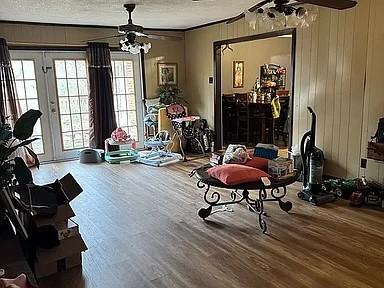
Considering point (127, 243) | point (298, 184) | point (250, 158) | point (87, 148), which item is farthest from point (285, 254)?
point (87, 148)

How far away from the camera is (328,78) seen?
4.66 m

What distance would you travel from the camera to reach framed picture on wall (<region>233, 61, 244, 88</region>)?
25.5 feet

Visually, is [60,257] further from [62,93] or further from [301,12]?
[62,93]

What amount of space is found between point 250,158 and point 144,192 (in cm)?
162

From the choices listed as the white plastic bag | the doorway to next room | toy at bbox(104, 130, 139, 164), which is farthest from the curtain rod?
the white plastic bag

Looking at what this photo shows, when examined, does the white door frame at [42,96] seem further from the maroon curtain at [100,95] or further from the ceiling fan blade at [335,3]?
the ceiling fan blade at [335,3]

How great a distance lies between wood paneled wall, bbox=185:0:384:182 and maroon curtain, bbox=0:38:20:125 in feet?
14.6

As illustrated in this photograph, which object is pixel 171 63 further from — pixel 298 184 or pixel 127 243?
pixel 127 243

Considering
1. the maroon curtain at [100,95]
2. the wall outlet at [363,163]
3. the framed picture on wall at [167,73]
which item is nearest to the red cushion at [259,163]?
the wall outlet at [363,163]

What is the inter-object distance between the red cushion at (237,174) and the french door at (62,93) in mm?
3987

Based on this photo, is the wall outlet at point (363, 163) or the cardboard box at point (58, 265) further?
the wall outlet at point (363, 163)

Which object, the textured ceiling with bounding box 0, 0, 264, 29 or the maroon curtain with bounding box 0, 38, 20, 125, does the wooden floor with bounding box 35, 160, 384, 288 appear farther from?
the textured ceiling with bounding box 0, 0, 264, 29

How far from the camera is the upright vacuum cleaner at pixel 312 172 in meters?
4.18

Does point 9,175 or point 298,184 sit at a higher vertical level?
point 9,175
